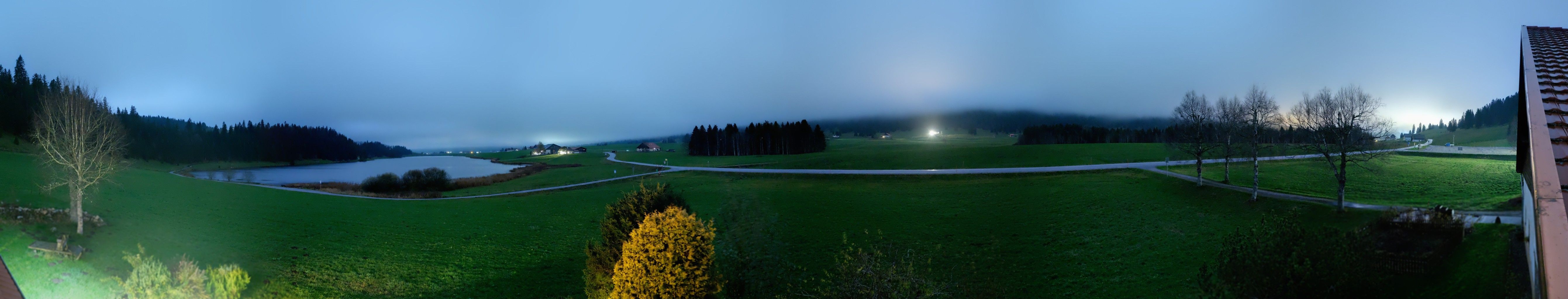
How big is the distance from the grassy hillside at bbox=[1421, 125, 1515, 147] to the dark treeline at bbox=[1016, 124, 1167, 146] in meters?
21.7

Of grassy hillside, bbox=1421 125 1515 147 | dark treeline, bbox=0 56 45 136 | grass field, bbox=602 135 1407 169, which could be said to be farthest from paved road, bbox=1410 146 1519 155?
dark treeline, bbox=0 56 45 136

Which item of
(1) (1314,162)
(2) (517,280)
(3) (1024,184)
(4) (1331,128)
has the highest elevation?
(4) (1331,128)

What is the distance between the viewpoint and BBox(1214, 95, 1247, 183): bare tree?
11.7 m

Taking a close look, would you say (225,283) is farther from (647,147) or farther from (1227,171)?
(647,147)

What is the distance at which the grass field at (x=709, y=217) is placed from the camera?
30.1ft

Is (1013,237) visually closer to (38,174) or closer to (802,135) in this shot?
(802,135)

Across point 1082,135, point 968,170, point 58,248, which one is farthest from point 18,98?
point 1082,135

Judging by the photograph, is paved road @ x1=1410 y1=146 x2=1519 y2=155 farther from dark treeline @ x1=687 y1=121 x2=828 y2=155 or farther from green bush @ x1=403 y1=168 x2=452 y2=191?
green bush @ x1=403 y1=168 x2=452 y2=191

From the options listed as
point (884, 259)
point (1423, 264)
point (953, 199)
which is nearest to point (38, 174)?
point (884, 259)

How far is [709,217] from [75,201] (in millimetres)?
15450

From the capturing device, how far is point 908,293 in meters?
7.27

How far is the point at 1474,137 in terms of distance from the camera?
8.97 metres

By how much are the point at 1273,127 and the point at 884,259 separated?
8689 mm

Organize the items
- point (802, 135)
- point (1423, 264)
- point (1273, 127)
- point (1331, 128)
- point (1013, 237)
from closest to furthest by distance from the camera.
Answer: point (1423, 264) → point (1331, 128) → point (1273, 127) → point (1013, 237) → point (802, 135)
